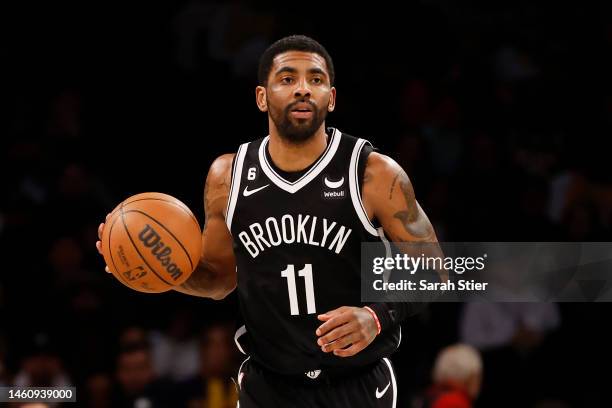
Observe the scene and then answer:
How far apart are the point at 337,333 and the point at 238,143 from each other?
476cm

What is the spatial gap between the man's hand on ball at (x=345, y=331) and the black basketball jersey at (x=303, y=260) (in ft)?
0.89

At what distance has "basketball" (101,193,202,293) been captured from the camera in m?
4.36

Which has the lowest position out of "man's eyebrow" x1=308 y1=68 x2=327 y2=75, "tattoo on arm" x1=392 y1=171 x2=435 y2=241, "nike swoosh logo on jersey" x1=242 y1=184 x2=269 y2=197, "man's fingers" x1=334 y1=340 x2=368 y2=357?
"man's fingers" x1=334 y1=340 x2=368 y2=357

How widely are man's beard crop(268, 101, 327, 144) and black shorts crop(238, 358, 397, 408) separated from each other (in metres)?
0.94

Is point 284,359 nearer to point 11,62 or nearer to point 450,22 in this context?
point 11,62

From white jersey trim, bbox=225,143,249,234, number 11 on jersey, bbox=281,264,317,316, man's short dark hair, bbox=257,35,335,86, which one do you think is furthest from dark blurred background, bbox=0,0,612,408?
man's short dark hair, bbox=257,35,335,86

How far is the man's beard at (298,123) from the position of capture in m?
4.36

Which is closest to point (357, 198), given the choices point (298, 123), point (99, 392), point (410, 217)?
point (410, 217)

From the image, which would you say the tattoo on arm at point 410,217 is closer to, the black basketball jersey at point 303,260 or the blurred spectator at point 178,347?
the black basketball jersey at point 303,260

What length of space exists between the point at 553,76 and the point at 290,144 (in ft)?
17.6

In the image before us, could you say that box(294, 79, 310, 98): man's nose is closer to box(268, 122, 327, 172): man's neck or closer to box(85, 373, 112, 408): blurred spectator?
box(268, 122, 327, 172): man's neck

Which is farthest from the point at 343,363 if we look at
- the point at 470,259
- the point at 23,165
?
the point at 23,165

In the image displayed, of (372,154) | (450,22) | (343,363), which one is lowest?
(343,363)

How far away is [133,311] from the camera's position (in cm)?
775
